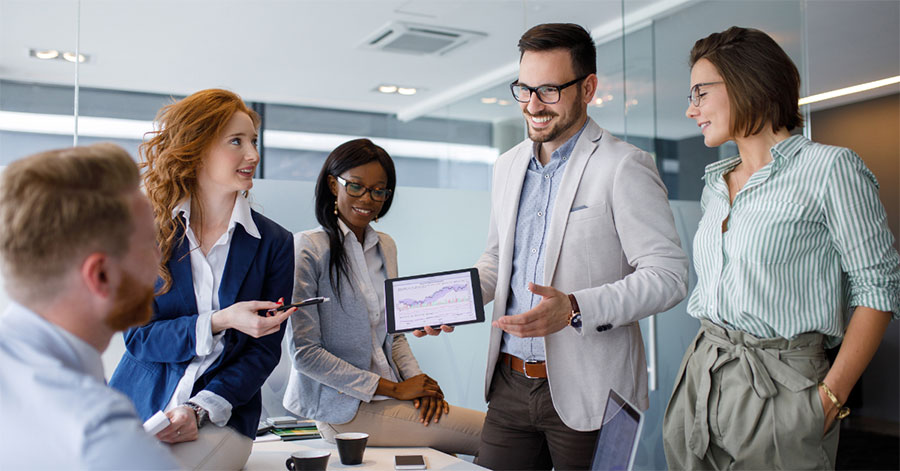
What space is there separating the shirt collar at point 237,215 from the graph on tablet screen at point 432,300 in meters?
0.51

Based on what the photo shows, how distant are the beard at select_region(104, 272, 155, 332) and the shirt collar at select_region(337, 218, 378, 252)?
1.56 m

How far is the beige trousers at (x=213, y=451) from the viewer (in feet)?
5.98

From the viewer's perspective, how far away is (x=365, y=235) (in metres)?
2.67

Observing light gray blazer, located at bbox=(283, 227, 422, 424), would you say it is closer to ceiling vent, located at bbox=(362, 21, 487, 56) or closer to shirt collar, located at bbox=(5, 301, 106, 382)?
shirt collar, located at bbox=(5, 301, 106, 382)

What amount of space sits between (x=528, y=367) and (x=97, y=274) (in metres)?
1.27

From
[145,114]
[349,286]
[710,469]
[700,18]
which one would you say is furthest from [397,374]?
[700,18]

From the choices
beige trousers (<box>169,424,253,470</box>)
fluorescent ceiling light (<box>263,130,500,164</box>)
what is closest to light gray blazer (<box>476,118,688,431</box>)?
beige trousers (<box>169,424,253,470</box>)

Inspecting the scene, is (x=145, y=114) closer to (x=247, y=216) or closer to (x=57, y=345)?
(x=247, y=216)

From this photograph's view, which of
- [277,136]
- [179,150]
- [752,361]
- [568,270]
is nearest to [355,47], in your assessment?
[277,136]

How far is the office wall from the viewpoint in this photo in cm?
637

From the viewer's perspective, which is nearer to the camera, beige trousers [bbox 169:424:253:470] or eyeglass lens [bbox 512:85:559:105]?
beige trousers [bbox 169:424:253:470]

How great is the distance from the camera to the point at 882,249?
1.71 m

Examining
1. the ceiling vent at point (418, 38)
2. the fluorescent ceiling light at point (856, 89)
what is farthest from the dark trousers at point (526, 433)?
the fluorescent ceiling light at point (856, 89)

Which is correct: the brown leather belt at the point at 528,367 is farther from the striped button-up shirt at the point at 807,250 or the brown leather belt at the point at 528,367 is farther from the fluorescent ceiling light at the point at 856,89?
the fluorescent ceiling light at the point at 856,89
